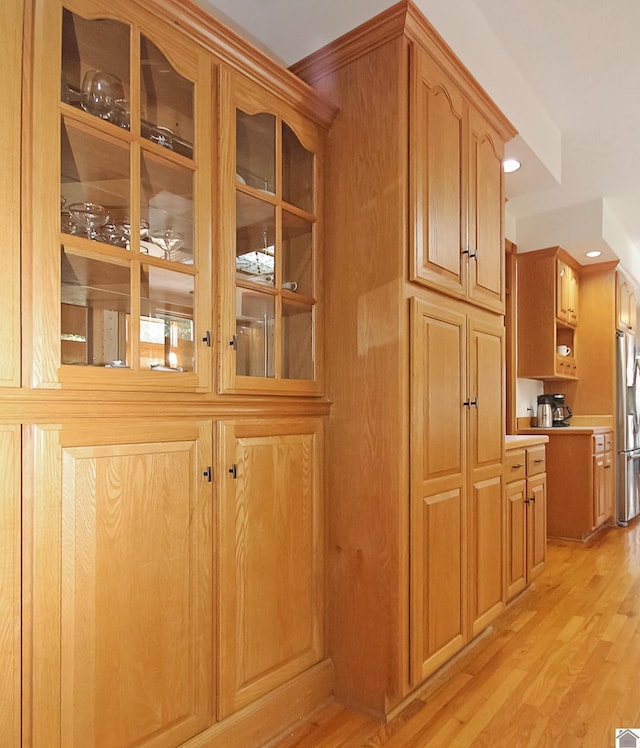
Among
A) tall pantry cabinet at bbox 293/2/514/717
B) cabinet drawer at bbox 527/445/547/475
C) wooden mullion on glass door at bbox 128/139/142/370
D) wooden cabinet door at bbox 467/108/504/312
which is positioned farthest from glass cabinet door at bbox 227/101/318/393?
cabinet drawer at bbox 527/445/547/475

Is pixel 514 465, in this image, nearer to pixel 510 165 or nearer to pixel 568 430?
pixel 510 165

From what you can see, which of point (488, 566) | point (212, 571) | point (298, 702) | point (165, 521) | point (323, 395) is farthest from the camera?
point (488, 566)

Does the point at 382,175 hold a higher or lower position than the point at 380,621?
higher

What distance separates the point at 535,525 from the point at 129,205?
2777mm

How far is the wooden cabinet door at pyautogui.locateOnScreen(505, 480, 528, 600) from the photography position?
2703 millimetres

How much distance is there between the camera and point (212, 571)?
5.22 ft

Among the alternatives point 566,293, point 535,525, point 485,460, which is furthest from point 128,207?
point 566,293

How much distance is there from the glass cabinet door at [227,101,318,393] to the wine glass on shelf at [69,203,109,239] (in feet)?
1.44

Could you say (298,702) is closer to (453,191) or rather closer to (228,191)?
(228,191)

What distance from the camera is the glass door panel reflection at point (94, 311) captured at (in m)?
1.28

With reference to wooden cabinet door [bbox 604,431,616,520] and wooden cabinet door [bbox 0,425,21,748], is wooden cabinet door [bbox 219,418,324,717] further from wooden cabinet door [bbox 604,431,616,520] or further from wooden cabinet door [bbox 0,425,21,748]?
wooden cabinet door [bbox 604,431,616,520]

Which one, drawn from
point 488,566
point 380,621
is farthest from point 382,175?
point 488,566

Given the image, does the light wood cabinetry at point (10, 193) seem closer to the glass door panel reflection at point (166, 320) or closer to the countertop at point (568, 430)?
the glass door panel reflection at point (166, 320)

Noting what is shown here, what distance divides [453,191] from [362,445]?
3.64 ft
